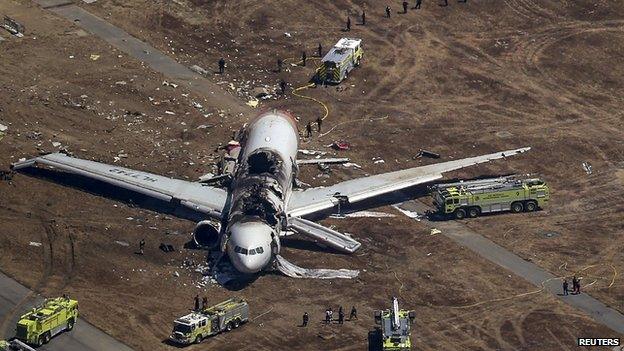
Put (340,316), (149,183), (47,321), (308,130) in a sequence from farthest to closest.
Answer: (308,130) < (149,183) < (340,316) < (47,321)

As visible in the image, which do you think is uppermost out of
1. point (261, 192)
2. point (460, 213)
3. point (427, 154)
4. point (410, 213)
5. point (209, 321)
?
point (427, 154)

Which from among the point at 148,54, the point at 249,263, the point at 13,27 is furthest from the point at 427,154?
the point at 13,27

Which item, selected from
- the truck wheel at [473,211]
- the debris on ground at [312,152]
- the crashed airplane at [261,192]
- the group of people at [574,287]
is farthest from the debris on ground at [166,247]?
the group of people at [574,287]

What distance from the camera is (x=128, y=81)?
119750 mm

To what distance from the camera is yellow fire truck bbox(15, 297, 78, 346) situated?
258 feet

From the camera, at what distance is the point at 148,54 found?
412ft

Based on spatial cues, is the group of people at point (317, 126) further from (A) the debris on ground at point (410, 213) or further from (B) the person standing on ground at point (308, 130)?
(A) the debris on ground at point (410, 213)

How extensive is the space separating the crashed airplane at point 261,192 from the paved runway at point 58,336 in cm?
1000

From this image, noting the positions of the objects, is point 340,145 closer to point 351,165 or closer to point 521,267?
point 351,165

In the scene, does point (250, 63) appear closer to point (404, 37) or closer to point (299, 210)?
point (404, 37)

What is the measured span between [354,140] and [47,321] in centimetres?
3969

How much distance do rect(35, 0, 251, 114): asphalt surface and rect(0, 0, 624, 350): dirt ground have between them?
1.22 meters

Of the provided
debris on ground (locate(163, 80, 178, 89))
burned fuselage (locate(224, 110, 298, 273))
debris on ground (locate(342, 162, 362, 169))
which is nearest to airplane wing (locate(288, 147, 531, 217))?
burned fuselage (locate(224, 110, 298, 273))

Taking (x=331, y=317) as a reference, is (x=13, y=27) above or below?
above
